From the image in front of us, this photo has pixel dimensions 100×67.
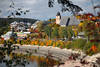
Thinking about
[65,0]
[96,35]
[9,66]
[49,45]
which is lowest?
[49,45]

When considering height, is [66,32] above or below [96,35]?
below

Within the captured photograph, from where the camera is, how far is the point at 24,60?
4734 mm

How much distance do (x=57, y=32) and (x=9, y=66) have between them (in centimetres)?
4093

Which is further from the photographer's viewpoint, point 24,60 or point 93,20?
point 24,60

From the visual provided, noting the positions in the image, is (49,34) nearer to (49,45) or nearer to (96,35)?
(49,45)

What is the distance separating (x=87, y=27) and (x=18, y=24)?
86.8 inches

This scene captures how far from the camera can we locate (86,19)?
3102 mm

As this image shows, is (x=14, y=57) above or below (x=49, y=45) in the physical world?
above

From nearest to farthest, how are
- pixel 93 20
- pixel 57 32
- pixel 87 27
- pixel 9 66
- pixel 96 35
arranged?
1. pixel 96 35
2. pixel 87 27
3. pixel 93 20
4. pixel 9 66
5. pixel 57 32

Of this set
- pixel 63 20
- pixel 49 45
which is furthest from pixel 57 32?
pixel 63 20

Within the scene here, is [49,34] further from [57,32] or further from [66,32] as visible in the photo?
[66,32]

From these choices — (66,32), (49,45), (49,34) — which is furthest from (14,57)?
(49,34)

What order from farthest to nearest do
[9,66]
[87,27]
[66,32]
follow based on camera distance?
1. [66,32]
2. [9,66]
3. [87,27]

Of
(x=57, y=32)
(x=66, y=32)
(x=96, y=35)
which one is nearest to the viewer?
(x=96, y=35)
